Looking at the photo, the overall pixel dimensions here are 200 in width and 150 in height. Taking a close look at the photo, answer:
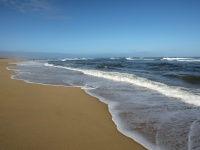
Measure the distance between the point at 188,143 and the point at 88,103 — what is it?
143 inches

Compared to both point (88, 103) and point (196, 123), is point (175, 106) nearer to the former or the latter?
point (196, 123)

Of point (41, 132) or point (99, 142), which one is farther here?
point (41, 132)

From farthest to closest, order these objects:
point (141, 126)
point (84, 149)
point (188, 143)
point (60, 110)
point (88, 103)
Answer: point (88, 103) < point (60, 110) < point (141, 126) < point (188, 143) < point (84, 149)

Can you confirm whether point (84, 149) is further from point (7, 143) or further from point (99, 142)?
point (7, 143)

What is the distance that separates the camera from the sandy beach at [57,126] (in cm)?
347

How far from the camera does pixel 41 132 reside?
12.9 feet

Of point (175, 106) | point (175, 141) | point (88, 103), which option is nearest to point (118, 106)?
point (88, 103)

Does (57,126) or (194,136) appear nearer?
(194,136)

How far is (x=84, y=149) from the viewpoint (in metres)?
3.34

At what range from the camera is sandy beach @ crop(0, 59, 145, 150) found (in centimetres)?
347

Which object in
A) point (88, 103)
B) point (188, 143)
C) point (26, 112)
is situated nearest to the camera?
point (188, 143)

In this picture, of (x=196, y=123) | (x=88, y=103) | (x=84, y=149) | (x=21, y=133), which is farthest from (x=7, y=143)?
(x=196, y=123)

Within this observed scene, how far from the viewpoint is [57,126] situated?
431cm

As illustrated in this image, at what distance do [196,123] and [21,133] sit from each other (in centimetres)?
382
